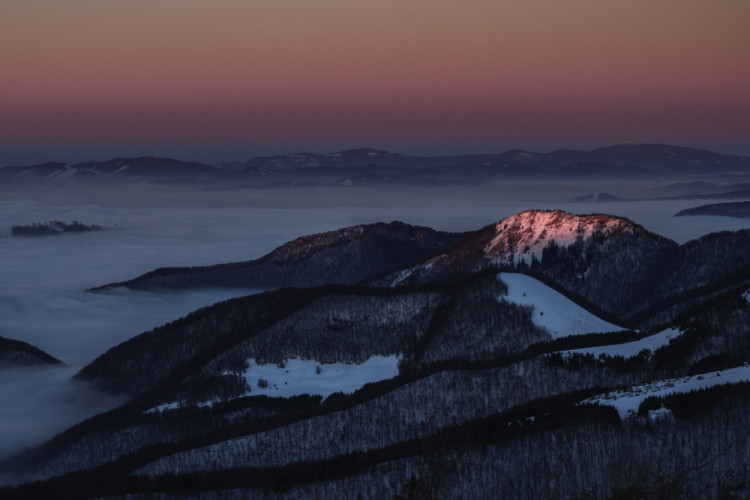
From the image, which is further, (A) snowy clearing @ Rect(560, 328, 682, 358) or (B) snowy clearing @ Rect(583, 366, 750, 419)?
(A) snowy clearing @ Rect(560, 328, 682, 358)

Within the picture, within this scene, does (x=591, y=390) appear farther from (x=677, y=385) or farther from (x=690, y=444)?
(x=690, y=444)

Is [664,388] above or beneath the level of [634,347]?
above

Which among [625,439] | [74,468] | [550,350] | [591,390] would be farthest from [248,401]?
[625,439]

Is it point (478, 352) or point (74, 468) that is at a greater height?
point (478, 352)

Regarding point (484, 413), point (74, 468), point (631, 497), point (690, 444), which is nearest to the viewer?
point (631, 497)
